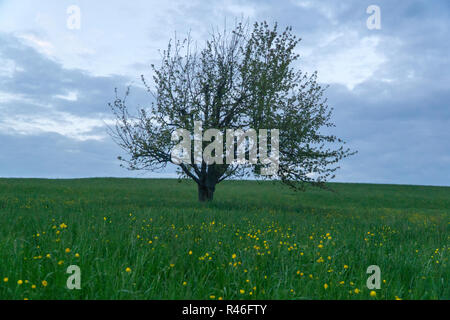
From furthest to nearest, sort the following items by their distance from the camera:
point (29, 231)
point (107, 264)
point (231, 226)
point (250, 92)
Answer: point (250, 92) < point (231, 226) < point (29, 231) < point (107, 264)

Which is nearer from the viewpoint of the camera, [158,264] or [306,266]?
[158,264]

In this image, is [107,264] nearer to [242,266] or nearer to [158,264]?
[158,264]

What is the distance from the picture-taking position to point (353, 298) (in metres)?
4.70

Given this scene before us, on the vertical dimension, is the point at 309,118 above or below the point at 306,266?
above

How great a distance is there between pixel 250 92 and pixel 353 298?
1687cm

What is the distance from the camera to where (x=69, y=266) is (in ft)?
16.1

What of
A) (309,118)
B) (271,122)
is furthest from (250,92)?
(309,118)

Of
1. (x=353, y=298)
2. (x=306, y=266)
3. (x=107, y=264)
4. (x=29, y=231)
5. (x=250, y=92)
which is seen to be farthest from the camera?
(x=250, y=92)

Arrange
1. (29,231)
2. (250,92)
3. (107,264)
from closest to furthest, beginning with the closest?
(107,264)
(29,231)
(250,92)

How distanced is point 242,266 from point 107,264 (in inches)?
89.7
